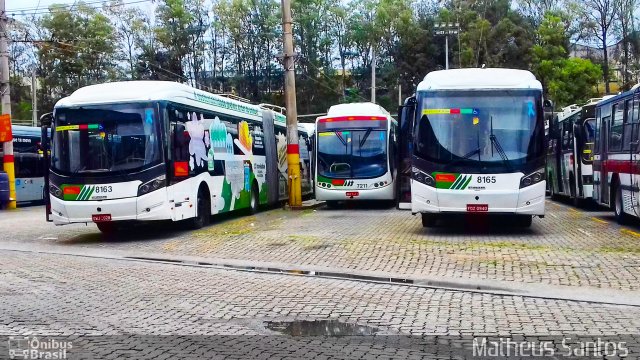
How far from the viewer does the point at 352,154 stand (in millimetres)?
24188

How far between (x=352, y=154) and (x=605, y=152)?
8704 millimetres

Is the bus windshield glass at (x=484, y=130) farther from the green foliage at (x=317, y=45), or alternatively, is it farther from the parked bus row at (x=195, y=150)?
the green foliage at (x=317, y=45)

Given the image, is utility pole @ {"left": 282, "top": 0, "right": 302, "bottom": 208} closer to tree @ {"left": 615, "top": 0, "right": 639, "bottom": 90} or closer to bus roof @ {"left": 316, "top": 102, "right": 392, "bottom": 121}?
bus roof @ {"left": 316, "top": 102, "right": 392, "bottom": 121}

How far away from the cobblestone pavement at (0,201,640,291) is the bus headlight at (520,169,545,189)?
1092 millimetres

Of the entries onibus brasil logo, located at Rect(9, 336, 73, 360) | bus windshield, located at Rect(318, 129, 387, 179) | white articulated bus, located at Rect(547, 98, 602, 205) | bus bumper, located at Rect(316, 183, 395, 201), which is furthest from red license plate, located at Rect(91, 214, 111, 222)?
white articulated bus, located at Rect(547, 98, 602, 205)

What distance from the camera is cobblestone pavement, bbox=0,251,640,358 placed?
7.26m

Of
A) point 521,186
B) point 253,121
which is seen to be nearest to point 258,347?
point 521,186

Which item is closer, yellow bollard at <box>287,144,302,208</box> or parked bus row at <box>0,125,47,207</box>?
yellow bollard at <box>287,144,302,208</box>

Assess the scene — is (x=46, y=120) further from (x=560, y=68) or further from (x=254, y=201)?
(x=560, y=68)

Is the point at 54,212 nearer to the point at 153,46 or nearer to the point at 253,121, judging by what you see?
the point at 253,121

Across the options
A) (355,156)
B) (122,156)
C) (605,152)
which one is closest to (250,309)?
(122,156)

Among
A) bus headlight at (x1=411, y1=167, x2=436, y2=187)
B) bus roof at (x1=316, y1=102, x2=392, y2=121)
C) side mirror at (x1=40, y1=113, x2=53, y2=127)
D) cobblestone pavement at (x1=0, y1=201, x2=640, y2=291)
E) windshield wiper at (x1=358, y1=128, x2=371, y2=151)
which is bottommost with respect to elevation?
cobblestone pavement at (x1=0, y1=201, x2=640, y2=291)

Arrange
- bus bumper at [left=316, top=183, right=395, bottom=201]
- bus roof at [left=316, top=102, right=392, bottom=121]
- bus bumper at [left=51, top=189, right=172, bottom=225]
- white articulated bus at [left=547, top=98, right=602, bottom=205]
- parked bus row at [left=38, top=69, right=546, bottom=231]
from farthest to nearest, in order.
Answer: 1. bus roof at [left=316, top=102, right=392, bottom=121]
2. bus bumper at [left=316, top=183, right=395, bottom=201]
3. white articulated bus at [left=547, top=98, right=602, bottom=205]
4. bus bumper at [left=51, top=189, right=172, bottom=225]
5. parked bus row at [left=38, top=69, right=546, bottom=231]

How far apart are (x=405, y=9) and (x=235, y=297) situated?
48.4 meters
